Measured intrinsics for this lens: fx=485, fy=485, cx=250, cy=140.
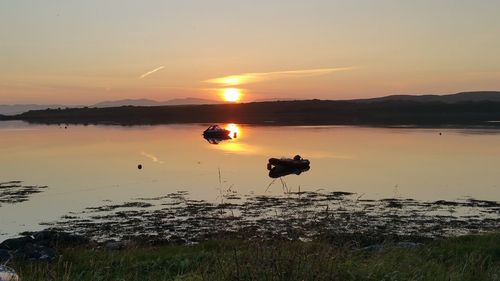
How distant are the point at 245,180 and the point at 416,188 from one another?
11.9m

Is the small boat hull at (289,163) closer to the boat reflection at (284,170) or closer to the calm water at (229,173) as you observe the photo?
the boat reflection at (284,170)

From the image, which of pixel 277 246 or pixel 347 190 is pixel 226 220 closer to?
pixel 347 190

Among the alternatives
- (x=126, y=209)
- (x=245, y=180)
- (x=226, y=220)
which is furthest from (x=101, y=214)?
(x=245, y=180)

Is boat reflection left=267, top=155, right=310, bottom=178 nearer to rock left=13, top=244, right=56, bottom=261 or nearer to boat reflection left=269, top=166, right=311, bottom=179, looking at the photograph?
boat reflection left=269, top=166, right=311, bottom=179

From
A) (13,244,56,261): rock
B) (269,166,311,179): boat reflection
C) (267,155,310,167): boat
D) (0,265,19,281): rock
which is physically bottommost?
(269,166,311,179): boat reflection

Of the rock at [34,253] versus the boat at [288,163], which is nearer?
the rock at [34,253]

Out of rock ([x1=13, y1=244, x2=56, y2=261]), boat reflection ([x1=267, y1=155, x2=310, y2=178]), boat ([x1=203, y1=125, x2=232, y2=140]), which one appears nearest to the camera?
rock ([x1=13, y1=244, x2=56, y2=261])

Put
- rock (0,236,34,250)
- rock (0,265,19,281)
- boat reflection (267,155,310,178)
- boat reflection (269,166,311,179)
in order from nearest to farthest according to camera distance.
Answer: rock (0,265,19,281) → rock (0,236,34,250) → boat reflection (269,166,311,179) → boat reflection (267,155,310,178)

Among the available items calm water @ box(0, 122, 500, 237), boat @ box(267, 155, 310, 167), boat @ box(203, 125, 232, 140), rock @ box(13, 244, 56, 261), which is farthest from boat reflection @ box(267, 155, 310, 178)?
boat @ box(203, 125, 232, 140)

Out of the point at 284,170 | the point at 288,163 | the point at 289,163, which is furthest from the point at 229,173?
the point at 289,163

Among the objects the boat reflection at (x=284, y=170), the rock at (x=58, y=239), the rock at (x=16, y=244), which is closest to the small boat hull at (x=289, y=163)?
the boat reflection at (x=284, y=170)

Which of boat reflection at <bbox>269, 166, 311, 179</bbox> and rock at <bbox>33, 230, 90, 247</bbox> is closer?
rock at <bbox>33, 230, 90, 247</bbox>

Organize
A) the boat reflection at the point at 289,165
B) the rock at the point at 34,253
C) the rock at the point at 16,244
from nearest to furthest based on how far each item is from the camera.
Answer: the rock at the point at 34,253 < the rock at the point at 16,244 < the boat reflection at the point at 289,165

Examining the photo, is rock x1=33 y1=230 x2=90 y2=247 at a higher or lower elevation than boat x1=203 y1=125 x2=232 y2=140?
lower
